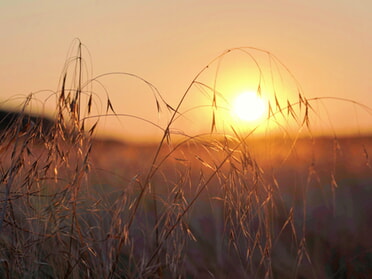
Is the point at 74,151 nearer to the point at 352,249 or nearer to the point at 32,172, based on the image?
the point at 32,172

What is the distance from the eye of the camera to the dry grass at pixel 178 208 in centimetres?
129

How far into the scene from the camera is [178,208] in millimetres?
1351

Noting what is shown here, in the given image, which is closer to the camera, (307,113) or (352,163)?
(307,113)

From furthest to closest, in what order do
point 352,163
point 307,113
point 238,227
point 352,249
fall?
point 352,163, point 352,249, point 238,227, point 307,113

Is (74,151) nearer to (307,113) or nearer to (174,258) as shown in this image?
(174,258)

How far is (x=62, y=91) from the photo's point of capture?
132 centimetres

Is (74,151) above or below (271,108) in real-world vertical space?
below

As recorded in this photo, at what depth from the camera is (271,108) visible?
52.7 inches

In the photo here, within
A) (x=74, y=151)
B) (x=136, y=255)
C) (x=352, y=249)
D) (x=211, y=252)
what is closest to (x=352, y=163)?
(x=352, y=249)

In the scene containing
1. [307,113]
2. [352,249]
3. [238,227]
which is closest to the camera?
[307,113]

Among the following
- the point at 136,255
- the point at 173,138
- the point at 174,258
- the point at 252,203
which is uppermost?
the point at 173,138

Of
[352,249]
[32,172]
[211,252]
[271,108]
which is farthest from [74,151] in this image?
[352,249]

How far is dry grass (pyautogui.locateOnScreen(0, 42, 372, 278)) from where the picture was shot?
50.9 inches

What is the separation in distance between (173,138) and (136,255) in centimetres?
53
